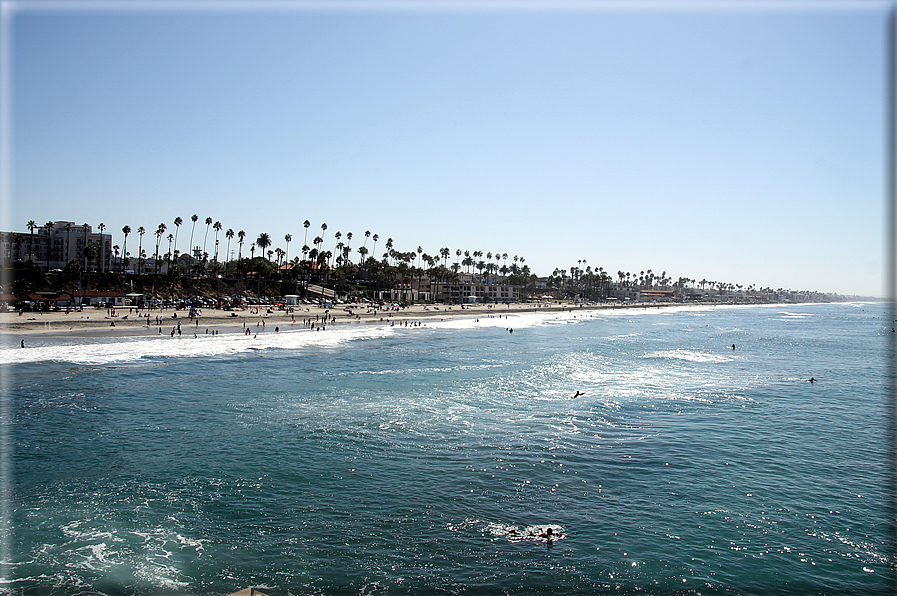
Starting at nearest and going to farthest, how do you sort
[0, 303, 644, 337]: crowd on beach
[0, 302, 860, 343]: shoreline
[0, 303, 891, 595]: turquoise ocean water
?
[0, 303, 891, 595]: turquoise ocean water, [0, 302, 860, 343]: shoreline, [0, 303, 644, 337]: crowd on beach

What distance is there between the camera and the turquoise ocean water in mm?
11461

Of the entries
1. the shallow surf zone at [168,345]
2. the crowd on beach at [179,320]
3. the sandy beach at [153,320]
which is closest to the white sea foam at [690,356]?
the shallow surf zone at [168,345]

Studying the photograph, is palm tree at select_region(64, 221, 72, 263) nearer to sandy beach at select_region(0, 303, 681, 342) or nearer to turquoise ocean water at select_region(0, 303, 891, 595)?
sandy beach at select_region(0, 303, 681, 342)

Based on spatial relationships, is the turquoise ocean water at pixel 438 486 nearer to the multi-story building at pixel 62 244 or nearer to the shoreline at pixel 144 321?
the shoreline at pixel 144 321

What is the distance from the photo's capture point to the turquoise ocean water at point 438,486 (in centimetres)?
1146

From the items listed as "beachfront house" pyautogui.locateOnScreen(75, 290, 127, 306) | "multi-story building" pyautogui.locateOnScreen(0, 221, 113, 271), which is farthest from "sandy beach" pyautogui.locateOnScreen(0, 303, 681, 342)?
"multi-story building" pyautogui.locateOnScreen(0, 221, 113, 271)

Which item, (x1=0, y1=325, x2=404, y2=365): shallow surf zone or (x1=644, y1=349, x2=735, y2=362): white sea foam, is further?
(x1=644, y1=349, x2=735, y2=362): white sea foam

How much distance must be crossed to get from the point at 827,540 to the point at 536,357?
112 feet

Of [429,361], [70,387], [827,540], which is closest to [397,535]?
[827,540]

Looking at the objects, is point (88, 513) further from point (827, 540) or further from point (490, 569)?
point (827, 540)

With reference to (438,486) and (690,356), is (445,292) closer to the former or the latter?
(690,356)

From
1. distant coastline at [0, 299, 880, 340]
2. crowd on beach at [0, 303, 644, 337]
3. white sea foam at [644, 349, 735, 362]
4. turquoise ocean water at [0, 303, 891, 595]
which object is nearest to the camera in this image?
turquoise ocean water at [0, 303, 891, 595]

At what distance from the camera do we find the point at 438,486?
15812mm

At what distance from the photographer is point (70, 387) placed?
29797mm
